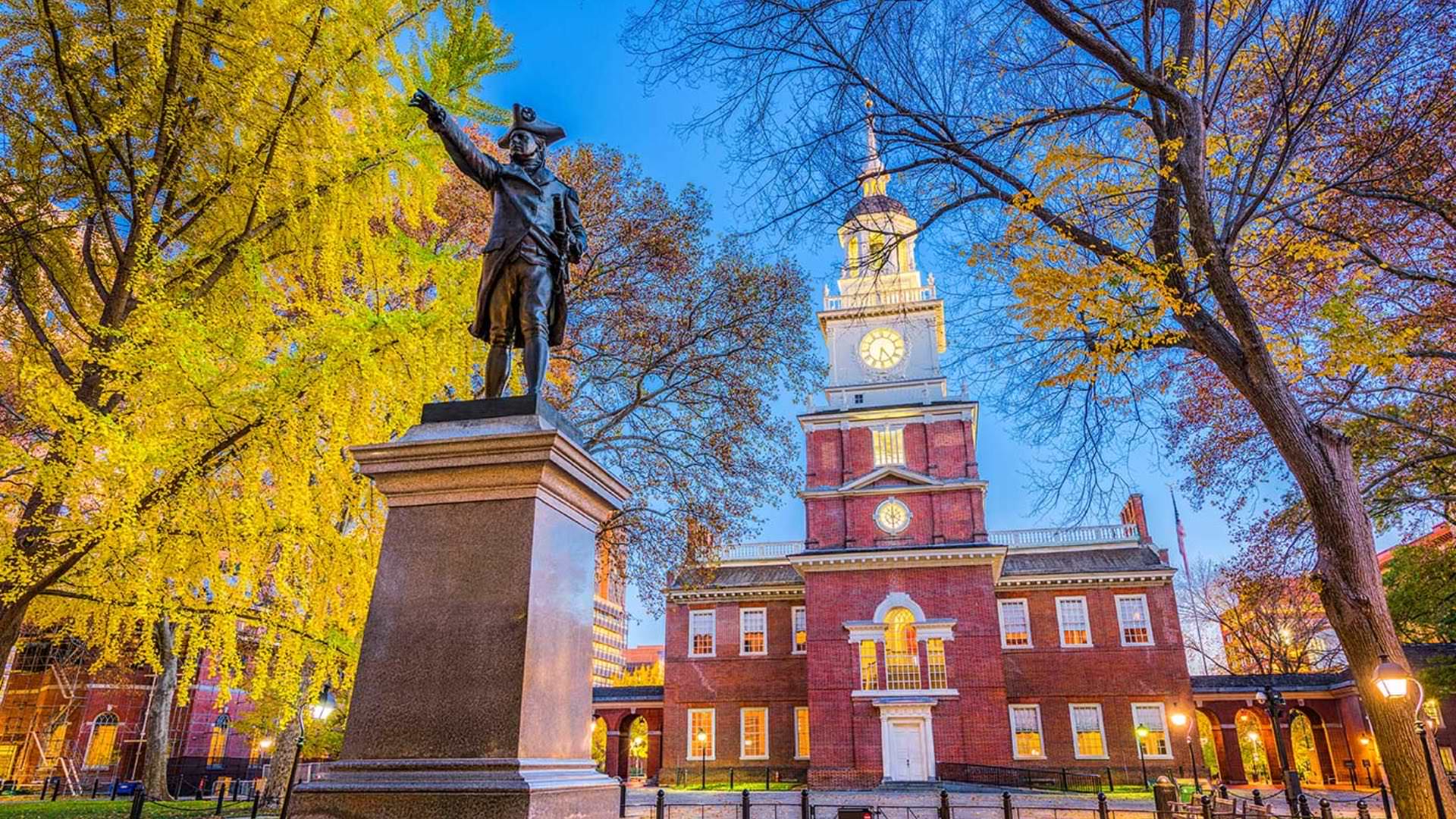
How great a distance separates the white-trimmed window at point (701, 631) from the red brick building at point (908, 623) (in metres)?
0.08

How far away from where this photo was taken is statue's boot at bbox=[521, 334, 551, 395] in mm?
5164

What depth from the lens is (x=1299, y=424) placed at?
857 centimetres

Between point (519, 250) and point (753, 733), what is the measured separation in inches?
1265

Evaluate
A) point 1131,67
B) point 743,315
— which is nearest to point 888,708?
point 743,315

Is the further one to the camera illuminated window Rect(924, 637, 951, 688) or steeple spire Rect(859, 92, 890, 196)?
illuminated window Rect(924, 637, 951, 688)

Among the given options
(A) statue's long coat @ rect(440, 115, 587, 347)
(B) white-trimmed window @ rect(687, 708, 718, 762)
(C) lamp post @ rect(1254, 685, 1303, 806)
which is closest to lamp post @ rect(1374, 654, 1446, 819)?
(A) statue's long coat @ rect(440, 115, 587, 347)

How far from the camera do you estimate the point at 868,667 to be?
30.4 metres

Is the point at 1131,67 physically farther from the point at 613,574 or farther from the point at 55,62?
the point at 613,574

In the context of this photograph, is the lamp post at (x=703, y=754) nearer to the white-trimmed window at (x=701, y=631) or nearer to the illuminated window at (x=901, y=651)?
the white-trimmed window at (x=701, y=631)

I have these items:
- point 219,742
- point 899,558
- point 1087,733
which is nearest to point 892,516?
point 899,558

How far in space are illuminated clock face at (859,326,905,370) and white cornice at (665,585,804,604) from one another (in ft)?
35.6

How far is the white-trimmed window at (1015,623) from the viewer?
3353 centimetres

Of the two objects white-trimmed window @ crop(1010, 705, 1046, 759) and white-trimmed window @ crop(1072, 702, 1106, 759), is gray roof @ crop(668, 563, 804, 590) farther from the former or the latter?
white-trimmed window @ crop(1072, 702, 1106, 759)

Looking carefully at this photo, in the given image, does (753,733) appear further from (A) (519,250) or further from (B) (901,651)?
(A) (519,250)
